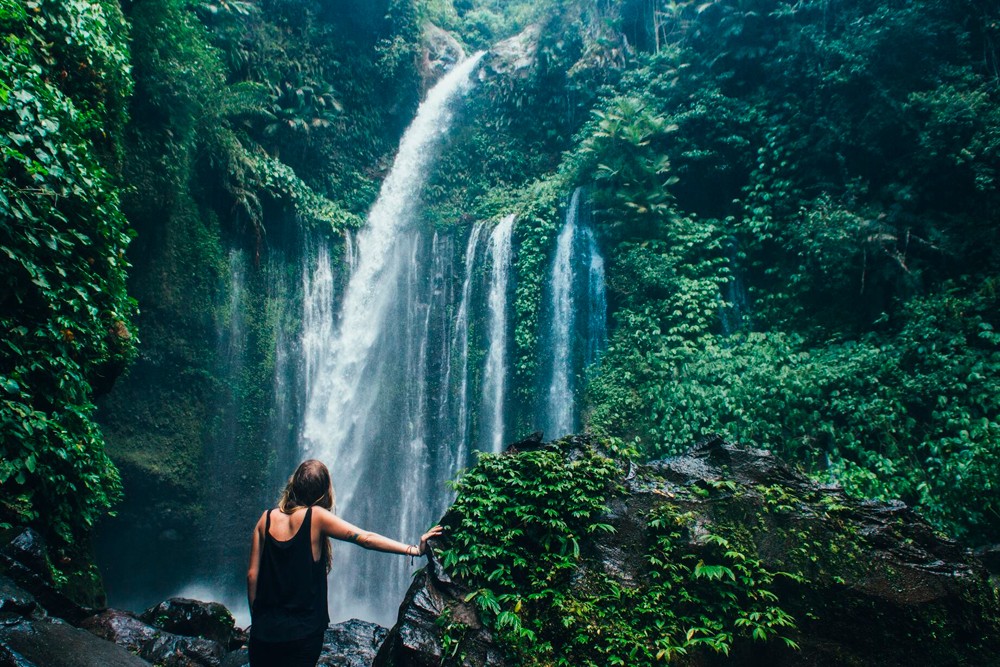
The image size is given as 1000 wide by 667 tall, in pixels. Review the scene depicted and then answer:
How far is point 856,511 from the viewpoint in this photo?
4.22m

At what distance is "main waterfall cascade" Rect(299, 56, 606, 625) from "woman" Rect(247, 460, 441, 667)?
823cm

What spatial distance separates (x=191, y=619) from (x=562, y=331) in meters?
8.19

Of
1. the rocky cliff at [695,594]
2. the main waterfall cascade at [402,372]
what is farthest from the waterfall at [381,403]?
the rocky cliff at [695,594]

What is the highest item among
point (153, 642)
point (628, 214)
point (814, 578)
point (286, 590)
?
point (628, 214)

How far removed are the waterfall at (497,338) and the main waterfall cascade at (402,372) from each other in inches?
1.1

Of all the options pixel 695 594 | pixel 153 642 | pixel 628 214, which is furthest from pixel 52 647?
pixel 628 214

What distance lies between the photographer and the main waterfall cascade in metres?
11.5

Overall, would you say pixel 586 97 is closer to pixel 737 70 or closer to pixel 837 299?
pixel 737 70

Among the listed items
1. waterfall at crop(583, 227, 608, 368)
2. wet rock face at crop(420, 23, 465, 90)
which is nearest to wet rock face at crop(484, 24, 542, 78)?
wet rock face at crop(420, 23, 465, 90)

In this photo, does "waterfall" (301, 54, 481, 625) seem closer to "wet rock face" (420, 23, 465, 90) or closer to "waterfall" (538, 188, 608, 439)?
"waterfall" (538, 188, 608, 439)

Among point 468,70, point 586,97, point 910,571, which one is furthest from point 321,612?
point 468,70

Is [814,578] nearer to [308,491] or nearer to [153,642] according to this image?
[308,491]

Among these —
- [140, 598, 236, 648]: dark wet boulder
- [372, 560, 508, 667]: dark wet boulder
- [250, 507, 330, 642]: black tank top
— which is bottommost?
[140, 598, 236, 648]: dark wet boulder

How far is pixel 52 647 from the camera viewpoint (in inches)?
123
